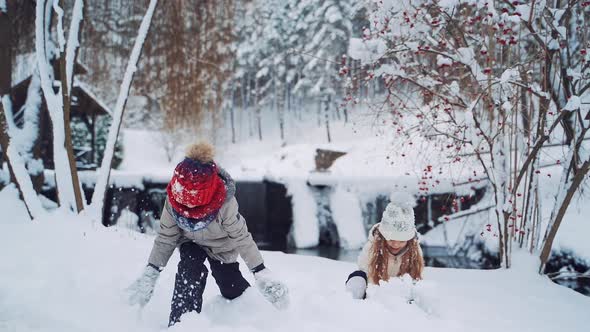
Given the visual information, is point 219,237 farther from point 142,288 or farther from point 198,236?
point 142,288

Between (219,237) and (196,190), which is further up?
(196,190)

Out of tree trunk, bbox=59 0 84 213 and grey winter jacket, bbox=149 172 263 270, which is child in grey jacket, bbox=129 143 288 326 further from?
tree trunk, bbox=59 0 84 213

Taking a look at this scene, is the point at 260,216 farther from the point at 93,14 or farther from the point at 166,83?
the point at 93,14

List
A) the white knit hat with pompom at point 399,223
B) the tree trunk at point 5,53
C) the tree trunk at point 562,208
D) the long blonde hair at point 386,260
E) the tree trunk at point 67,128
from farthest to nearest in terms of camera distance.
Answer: the tree trunk at point 5,53 → the tree trunk at point 67,128 → the tree trunk at point 562,208 → the long blonde hair at point 386,260 → the white knit hat with pompom at point 399,223

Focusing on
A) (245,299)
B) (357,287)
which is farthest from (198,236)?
(357,287)

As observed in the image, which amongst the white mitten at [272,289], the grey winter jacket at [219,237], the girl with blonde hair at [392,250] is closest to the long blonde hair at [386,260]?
the girl with blonde hair at [392,250]

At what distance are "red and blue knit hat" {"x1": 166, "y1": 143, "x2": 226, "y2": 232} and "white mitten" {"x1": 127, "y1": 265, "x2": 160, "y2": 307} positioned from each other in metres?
0.37

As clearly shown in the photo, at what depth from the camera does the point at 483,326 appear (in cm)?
300

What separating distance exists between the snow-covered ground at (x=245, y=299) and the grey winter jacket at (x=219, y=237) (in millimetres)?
320

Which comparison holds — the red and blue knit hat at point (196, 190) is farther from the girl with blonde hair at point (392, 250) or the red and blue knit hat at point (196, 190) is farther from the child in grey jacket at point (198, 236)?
the girl with blonde hair at point (392, 250)

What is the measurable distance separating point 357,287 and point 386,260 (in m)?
0.35

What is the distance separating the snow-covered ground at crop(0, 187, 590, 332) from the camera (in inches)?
104

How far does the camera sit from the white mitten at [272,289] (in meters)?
2.65

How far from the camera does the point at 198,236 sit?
2742mm
